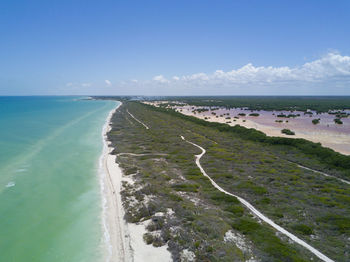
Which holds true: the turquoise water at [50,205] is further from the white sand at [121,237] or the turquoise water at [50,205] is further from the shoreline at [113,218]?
the white sand at [121,237]

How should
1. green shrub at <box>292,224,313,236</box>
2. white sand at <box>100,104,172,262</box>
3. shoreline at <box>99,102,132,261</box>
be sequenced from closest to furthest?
white sand at <box>100,104,172,262</box>, shoreline at <box>99,102,132,261</box>, green shrub at <box>292,224,313,236</box>

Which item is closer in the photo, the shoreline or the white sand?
the white sand

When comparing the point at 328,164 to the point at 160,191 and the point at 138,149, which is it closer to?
the point at 160,191

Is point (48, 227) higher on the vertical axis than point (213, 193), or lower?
lower

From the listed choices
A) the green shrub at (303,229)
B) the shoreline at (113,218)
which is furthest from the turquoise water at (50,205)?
the green shrub at (303,229)

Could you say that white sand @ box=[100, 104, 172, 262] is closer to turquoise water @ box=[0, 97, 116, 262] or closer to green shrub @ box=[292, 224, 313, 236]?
turquoise water @ box=[0, 97, 116, 262]

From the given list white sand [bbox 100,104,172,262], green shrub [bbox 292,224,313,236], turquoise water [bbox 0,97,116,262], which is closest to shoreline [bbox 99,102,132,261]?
white sand [bbox 100,104,172,262]

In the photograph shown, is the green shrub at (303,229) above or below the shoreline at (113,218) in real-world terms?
above

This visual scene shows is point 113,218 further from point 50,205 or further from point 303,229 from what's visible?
point 303,229

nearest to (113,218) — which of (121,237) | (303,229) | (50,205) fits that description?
(121,237)

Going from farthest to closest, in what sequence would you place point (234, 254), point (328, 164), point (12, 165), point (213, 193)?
point (12, 165) → point (328, 164) → point (213, 193) → point (234, 254)

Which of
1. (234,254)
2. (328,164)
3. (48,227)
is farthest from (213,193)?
(328,164)
